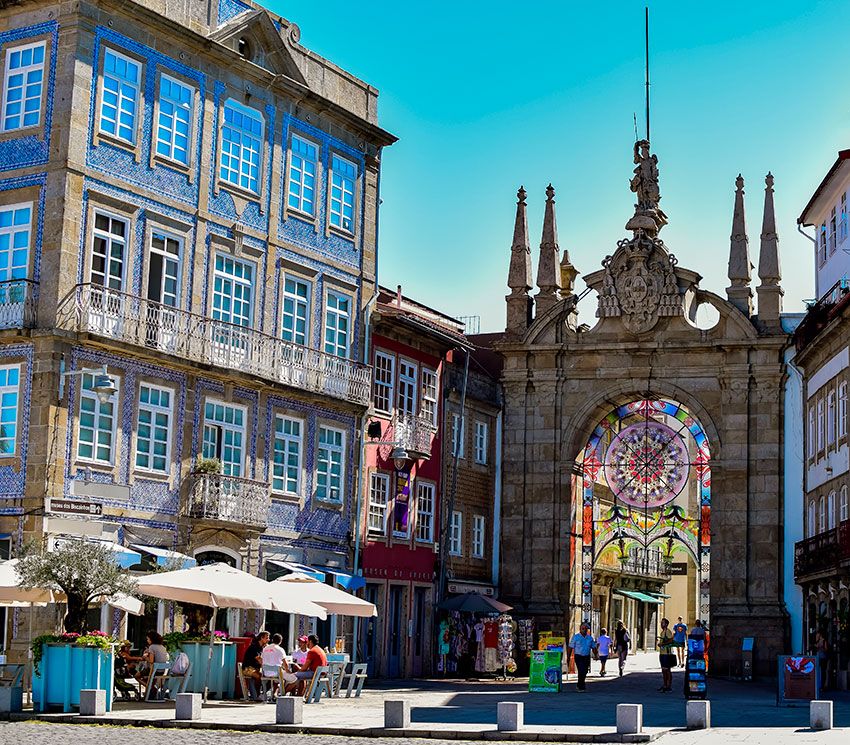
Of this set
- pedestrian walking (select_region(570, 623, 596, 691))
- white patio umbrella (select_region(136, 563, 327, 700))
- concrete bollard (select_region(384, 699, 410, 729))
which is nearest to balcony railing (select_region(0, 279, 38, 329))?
white patio umbrella (select_region(136, 563, 327, 700))

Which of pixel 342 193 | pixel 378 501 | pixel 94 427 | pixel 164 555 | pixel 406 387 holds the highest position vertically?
pixel 342 193

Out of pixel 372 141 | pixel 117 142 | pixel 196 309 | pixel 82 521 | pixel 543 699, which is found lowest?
pixel 543 699

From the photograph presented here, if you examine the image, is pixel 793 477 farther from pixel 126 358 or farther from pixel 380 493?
pixel 126 358

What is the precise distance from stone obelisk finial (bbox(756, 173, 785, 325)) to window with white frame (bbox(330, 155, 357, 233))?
46.3ft

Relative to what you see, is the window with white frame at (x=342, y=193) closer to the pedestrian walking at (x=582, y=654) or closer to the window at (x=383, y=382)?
the window at (x=383, y=382)

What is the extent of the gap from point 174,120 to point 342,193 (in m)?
6.76

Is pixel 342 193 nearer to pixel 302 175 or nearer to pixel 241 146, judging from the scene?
pixel 302 175

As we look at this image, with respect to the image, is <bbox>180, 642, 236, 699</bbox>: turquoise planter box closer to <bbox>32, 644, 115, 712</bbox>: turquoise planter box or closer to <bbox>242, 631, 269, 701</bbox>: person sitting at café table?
<bbox>242, 631, 269, 701</bbox>: person sitting at café table

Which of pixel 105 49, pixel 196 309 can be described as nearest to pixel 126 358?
pixel 196 309

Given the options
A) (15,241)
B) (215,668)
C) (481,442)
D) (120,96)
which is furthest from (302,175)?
(481,442)

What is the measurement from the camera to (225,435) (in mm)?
33906

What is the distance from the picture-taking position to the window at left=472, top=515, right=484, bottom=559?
48375 mm

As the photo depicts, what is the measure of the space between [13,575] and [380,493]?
54.0 feet

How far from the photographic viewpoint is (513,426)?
Result: 4981 centimetres
